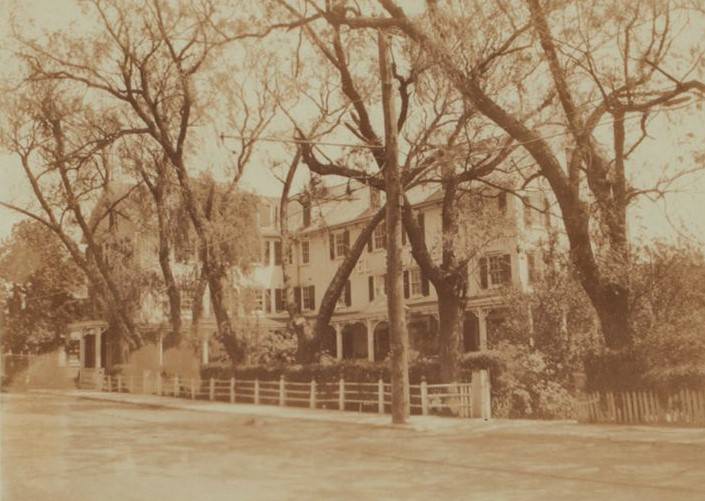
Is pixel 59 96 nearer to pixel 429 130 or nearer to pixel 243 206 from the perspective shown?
pixel 243 206

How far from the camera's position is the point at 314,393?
923 inches

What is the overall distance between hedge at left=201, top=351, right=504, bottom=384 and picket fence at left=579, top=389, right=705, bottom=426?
282cm

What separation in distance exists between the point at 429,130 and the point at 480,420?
9.11 metres

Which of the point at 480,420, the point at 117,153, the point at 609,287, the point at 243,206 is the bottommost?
the point at 480,420

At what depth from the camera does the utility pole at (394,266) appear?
691 inches

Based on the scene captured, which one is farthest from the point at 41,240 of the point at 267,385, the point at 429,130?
the point at 429,130

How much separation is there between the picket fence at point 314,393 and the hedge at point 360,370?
0.80ft

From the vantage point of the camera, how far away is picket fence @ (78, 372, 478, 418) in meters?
19.7

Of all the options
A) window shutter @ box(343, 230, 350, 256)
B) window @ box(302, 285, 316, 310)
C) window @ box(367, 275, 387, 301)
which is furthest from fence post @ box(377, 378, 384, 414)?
window @ box(302, 285, 316, 310)

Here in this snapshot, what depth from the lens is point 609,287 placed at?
1788cm

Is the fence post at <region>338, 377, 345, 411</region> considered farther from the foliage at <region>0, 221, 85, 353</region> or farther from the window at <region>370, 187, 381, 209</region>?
the foliage at <region>0, 221, 85, 353</region>

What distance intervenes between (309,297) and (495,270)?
1420 cm

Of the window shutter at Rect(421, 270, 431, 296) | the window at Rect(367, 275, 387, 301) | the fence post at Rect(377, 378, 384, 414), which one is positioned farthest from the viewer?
the window at Rect(367, 275, 387, 301)

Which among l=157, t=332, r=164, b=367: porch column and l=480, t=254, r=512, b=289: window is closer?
l=480, t=254, r=512, b=289: window
